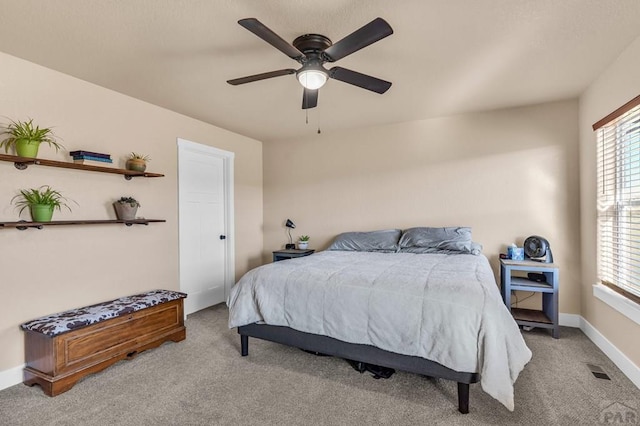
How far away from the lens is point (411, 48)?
230 centimetres

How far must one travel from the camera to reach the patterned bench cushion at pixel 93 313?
225 centimetres

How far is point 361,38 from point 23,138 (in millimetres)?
2446

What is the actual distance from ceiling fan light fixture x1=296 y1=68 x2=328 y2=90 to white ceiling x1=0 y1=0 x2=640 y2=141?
259mm

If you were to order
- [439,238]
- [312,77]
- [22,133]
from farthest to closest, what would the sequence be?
[439,238]
[22,133]
[312,77]

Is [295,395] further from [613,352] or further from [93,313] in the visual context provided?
[613,352]

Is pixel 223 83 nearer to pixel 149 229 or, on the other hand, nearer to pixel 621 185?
pixel 149 229

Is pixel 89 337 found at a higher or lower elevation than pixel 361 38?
lower

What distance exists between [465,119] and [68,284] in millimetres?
4354

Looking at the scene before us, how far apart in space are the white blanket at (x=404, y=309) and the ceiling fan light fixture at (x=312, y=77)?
4.45 feet

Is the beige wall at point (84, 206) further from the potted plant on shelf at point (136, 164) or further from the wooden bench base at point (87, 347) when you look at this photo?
the wooden bench base at point (87, 347)

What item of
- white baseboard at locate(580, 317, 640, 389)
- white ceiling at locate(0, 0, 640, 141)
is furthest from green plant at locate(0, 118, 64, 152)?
white baseboard at locate(580, 317, 640, 389)

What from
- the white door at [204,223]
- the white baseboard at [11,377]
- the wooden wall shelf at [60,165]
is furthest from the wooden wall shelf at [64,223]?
the white baseboard at [11,377]

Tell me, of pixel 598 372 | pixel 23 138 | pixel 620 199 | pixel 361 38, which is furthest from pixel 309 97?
pixel 598 372

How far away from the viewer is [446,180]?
3.92 metres
